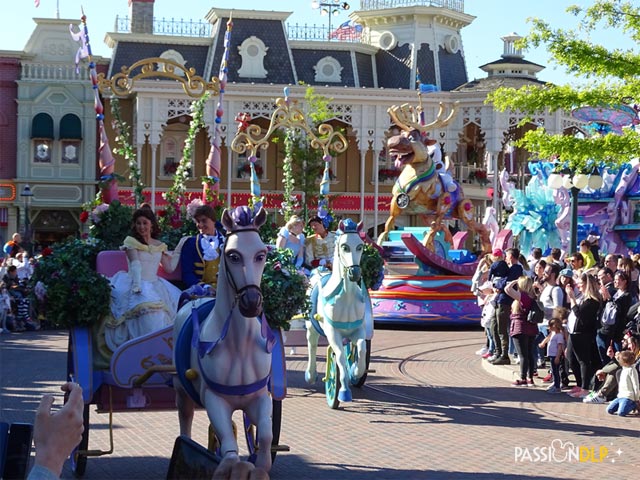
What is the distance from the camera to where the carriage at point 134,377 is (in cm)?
803

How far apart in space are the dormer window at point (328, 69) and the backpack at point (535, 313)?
3347cm

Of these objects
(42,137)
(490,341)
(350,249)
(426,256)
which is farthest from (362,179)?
(350,249)

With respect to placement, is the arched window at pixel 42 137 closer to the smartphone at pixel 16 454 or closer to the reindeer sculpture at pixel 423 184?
the reindeer sculpture at pixel 423 184

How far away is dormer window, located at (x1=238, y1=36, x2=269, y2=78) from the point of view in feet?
150

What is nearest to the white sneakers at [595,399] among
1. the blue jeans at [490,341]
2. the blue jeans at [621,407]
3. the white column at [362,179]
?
the blue jeans at [621,407]

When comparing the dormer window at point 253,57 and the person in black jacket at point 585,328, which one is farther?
the dormer window at point 253,57

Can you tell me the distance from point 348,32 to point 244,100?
330 inches

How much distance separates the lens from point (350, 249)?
11.5m

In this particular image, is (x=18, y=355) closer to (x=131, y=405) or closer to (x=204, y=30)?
(x=131, y=405)

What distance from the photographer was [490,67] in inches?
1933

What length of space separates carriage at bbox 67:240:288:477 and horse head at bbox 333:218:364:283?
119 inches

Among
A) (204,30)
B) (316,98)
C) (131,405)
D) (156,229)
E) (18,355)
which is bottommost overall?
(18,355)

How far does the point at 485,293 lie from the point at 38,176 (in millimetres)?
30088

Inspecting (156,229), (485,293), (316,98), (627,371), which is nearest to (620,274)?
(627,371)
